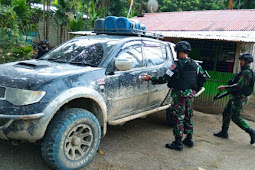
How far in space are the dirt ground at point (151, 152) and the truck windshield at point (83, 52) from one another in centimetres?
129

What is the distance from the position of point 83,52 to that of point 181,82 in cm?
156

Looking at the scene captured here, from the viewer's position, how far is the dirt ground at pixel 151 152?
3260 millimetres

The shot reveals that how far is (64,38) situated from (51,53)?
12.8m

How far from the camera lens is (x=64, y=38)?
16.3 m

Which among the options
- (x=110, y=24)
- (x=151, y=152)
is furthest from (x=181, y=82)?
(x=110, y=24)

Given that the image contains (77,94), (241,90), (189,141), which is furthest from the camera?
(241,90)

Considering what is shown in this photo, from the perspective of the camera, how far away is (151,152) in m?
3.81

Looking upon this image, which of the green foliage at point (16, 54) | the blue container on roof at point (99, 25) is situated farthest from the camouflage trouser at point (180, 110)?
the green foliage at point (16, 54)

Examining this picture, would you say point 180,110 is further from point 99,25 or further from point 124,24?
point 99,25

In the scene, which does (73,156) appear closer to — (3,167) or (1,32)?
(3,167)

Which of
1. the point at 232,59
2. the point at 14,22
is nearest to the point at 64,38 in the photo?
the point at 14,22

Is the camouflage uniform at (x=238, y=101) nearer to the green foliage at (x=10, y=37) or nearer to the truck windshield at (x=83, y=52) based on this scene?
the truck windshield at (x=83, y=52)

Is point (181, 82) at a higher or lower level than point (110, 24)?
lower

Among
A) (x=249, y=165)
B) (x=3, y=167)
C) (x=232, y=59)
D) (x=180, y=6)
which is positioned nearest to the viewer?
(x=3, y=167)
